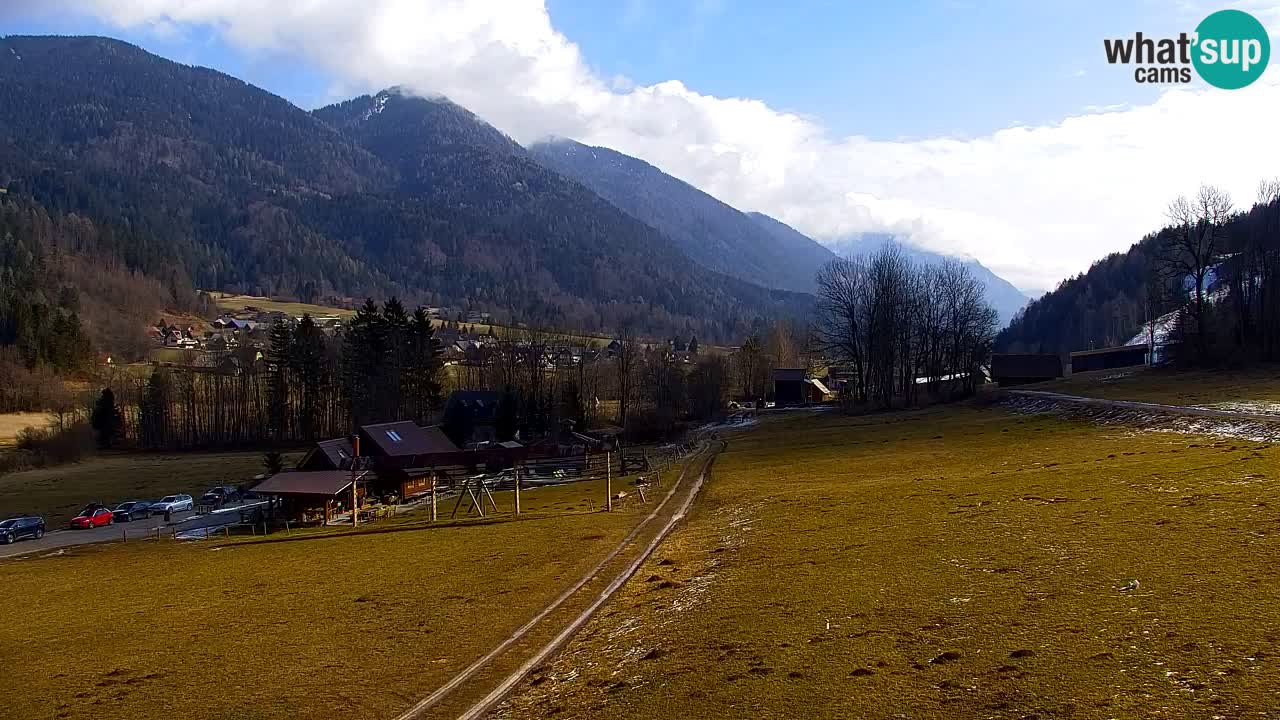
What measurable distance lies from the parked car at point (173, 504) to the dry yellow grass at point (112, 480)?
652 centimetres

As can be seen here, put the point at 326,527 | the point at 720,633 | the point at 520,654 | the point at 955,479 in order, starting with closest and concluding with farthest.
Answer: the point at 720,633
the point at 520,654
the point at 955,479
the point at 326,527

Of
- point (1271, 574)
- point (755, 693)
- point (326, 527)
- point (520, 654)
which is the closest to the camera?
point (755, 693)

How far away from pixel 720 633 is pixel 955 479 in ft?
74.0

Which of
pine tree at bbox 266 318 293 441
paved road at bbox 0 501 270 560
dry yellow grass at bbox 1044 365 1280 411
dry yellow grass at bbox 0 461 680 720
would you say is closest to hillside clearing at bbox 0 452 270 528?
paved road at bbox 0 501 270 560

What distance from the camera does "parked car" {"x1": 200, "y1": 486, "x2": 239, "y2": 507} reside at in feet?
238

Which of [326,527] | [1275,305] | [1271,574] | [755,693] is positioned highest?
[1275,305]

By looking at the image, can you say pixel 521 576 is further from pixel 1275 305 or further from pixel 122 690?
pixel 1275 305

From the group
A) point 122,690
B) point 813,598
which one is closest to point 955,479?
point 813,598

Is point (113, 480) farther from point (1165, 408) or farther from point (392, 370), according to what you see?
point (1165, 408)

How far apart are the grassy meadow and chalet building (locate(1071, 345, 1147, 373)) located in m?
97.3

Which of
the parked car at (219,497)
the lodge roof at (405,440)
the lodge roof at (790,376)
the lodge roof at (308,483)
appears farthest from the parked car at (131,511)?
the lodge roof at (790,376)

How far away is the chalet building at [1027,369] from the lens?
103 m

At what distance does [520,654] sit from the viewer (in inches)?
816

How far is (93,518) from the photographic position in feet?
203
